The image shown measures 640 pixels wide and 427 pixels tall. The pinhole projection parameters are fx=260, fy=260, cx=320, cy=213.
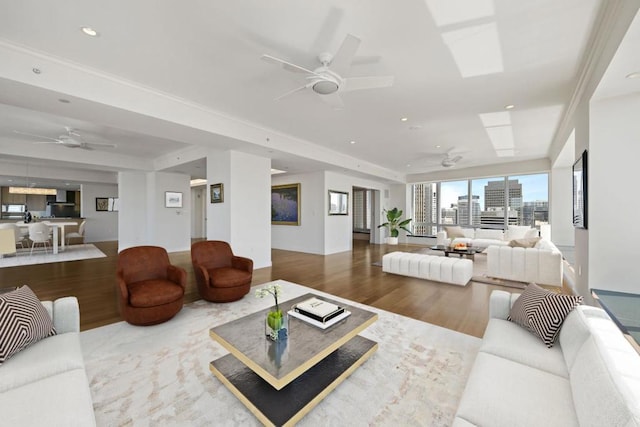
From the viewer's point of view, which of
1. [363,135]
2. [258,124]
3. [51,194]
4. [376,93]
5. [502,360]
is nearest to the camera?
[502,360]

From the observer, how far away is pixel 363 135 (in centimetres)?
538

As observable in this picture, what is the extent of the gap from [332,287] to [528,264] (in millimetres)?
3375

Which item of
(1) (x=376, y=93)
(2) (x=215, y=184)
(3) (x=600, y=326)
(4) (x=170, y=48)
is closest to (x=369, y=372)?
(3) (x=600, y=326)

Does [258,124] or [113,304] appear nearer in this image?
[113,304]

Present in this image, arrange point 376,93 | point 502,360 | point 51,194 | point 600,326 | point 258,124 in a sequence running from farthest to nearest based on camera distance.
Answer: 1. point 51,194
2. point 258,124
3. point 376,93
4. point 502,360
5. point 600,326

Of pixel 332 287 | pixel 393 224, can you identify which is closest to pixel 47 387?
pixel 332 287

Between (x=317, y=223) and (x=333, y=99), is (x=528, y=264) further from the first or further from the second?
(x=317, y=223)

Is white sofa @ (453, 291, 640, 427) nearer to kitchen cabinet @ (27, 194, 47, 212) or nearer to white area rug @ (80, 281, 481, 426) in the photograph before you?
white area rug @ (80, 281, 481, 426)

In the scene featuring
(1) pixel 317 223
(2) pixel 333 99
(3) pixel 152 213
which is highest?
(2) pixel 333 99

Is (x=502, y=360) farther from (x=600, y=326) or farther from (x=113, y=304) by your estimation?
(x=113, y=304)

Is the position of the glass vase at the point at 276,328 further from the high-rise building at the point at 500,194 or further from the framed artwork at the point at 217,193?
the high-rise building at the point at 500,194

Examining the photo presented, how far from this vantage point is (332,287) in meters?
Result: 4.30

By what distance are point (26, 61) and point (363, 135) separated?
4.73m

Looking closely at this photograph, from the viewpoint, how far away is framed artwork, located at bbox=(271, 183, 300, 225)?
27.0ft
